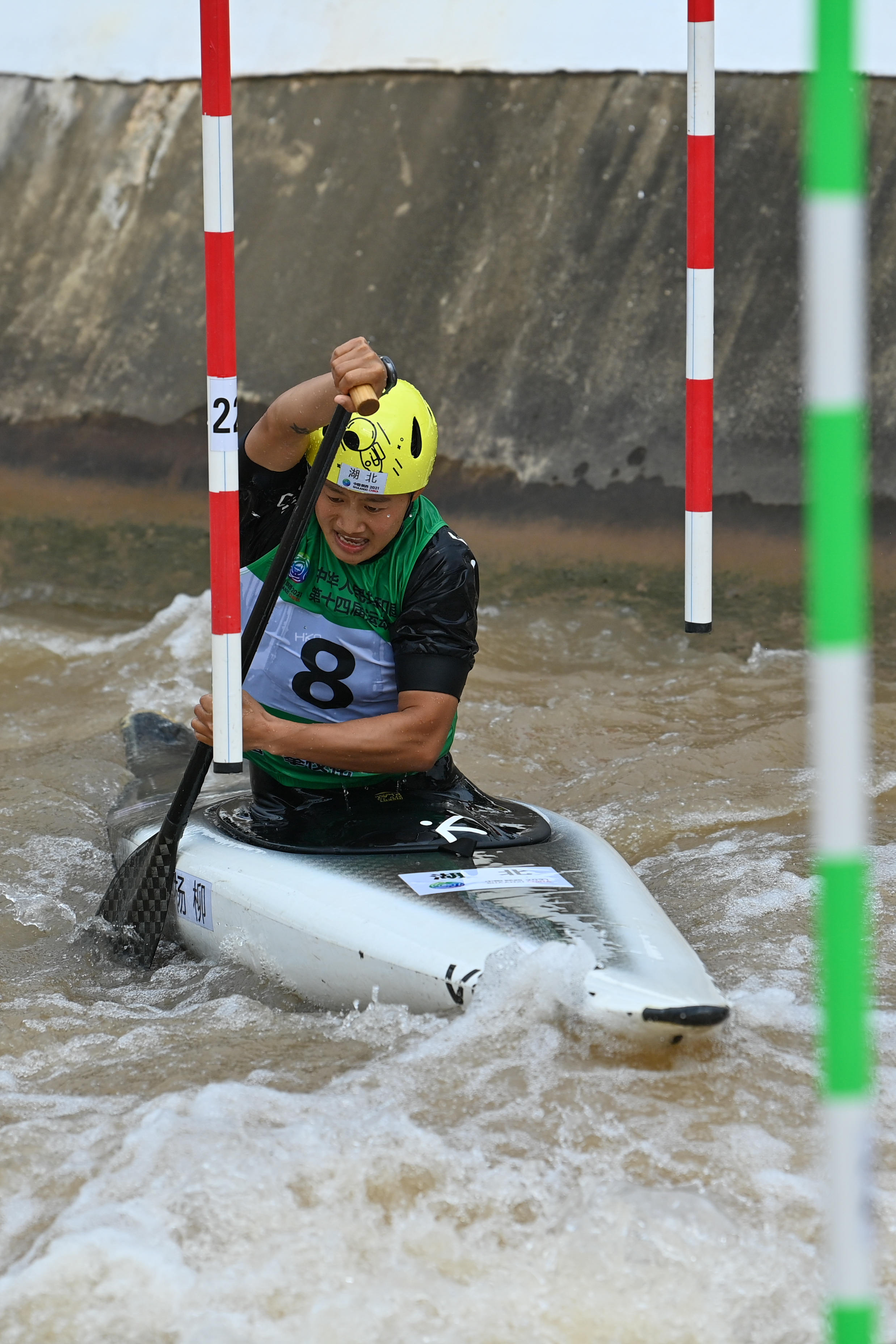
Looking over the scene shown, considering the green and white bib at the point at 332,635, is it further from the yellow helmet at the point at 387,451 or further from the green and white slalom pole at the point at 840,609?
the green and white slalom pole at the point at 840,609

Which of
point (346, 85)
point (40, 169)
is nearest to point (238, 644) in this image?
point (346, 85)

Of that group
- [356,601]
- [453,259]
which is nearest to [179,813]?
[356,601]

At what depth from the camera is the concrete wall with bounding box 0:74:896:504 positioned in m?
6.28

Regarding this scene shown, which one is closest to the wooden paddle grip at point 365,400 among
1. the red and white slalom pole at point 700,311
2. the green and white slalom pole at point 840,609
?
the red and white slalom pole at point 700,311

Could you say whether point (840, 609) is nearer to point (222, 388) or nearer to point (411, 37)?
point (222, 388)

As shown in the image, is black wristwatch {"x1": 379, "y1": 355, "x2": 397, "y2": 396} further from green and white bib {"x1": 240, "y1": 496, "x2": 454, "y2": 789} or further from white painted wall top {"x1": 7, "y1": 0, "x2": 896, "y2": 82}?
white painted wall top {"x1": 7, "y1": 0, "x2": 896, "y2": 82}

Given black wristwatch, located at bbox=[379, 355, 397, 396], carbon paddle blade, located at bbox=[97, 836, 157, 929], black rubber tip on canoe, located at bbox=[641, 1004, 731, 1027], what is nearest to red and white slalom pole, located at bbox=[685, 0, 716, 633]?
black wristwatch, located at bbox=[379, 355, 397, 396]

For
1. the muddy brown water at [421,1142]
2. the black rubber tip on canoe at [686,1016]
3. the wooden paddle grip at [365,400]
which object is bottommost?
the muddy brown water at [421,1142]

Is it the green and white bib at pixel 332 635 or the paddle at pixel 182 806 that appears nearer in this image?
the paddle at pixel 182 806

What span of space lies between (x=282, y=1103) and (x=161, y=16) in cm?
672

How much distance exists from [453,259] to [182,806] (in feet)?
14.4

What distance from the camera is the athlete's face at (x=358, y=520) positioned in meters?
2.99

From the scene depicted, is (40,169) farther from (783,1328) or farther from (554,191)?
(783,1328)

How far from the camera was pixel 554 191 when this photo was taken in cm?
667
